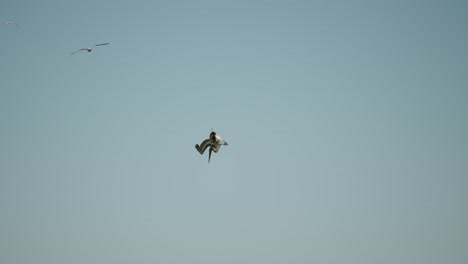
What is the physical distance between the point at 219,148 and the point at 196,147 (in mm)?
4126

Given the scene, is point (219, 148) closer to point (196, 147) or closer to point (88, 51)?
point (196, 147)

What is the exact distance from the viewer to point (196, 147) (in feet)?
167

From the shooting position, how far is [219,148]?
159 feet

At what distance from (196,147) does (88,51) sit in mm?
19933

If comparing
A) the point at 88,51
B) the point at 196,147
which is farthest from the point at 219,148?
the point at 88,51

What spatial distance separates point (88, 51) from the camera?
48.1m

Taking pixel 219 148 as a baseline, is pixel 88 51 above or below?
above

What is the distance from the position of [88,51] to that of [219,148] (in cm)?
2243

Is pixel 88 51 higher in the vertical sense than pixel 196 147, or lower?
higher
